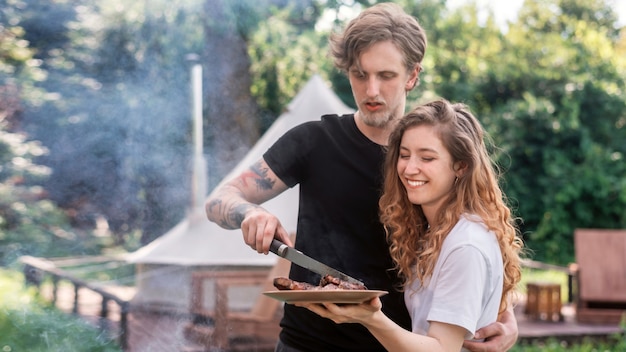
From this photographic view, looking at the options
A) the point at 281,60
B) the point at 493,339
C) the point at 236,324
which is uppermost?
the point at 281,60

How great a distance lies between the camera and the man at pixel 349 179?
6.15 ft

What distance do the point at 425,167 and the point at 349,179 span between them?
287mm

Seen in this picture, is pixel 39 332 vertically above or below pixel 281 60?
below

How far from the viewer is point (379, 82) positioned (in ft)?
6.16

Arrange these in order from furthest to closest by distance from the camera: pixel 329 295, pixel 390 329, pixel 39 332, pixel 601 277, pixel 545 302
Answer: pixel 601 277, pixel 545 302, pixel 39 332, pixel 390 329, pixel 329 295

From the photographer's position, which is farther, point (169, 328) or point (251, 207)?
point (169, 328)

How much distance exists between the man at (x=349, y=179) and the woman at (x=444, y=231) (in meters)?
0.09

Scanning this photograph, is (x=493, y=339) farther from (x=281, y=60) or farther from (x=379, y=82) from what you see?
(x=281, y=60)

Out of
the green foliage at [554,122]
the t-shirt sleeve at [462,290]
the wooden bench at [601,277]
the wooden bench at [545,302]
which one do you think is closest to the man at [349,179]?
the t-shirt sleeve at [462,290]

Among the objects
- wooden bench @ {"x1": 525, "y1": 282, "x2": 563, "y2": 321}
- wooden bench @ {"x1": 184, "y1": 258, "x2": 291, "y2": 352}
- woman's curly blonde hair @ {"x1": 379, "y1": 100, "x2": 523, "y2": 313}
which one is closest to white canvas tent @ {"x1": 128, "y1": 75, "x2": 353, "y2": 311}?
wooden bench @ {"x1": 184, "y1": 258, "x2": 291, "y2": 352}

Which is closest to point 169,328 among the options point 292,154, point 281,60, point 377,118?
point 292,154

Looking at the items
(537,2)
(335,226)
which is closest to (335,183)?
(335,226)

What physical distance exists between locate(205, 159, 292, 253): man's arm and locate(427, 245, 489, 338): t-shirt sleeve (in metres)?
0.42

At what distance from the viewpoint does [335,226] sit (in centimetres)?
193
